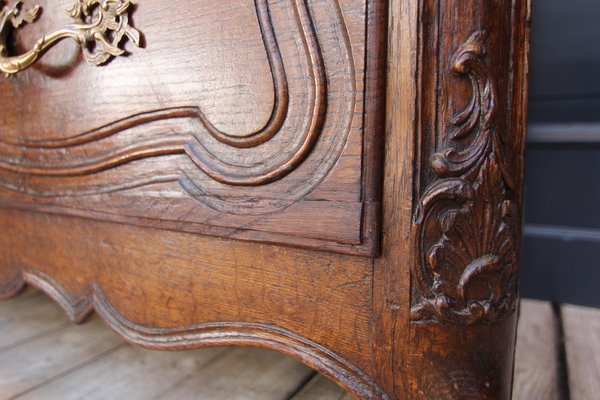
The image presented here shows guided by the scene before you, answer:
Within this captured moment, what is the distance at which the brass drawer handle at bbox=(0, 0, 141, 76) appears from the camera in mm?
490

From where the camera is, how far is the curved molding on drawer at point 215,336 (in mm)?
410

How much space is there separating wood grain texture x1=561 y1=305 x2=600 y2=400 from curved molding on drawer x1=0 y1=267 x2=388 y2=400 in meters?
0.29

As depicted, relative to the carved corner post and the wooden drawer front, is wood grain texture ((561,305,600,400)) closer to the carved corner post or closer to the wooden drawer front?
the carved corner post

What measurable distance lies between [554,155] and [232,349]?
2.17 feet

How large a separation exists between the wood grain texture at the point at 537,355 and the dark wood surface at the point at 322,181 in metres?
0.19

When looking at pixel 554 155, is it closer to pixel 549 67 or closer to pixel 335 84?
pixel 549 67

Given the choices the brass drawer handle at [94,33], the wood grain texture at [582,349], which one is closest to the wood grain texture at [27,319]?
the brass drawer handle at [94,33]

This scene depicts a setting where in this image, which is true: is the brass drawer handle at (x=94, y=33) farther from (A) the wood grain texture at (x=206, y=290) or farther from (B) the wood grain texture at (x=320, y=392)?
(B) the wood grain texture at (x=320, y=392)

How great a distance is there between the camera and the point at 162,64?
18.7 inches

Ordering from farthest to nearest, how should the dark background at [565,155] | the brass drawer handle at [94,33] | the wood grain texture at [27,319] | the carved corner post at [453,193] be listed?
the dark background at [565,155], the wood grain texture at [27,319], the brass drawer handle at [94,33], the carved corner post at [453,193]

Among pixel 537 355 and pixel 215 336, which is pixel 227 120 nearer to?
pixel 215 336

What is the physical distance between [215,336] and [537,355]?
44 centimetres

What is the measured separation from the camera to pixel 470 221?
0.36 meters

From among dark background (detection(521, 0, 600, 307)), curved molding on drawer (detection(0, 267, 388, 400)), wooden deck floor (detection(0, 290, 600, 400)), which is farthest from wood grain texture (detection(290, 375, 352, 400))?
dark background (detection(521, 0, 600, 307))
